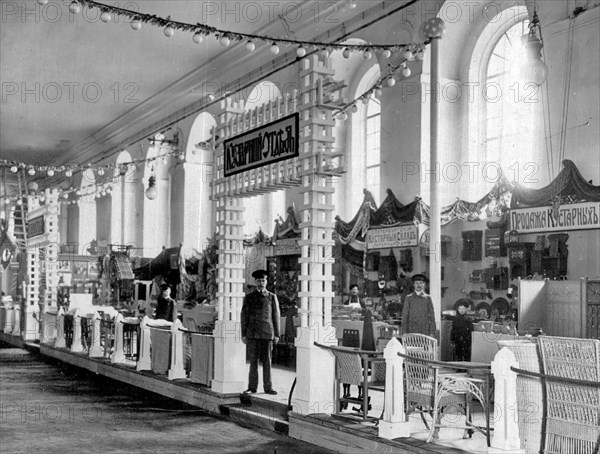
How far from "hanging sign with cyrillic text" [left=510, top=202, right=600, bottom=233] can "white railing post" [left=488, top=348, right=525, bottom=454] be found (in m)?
5.23

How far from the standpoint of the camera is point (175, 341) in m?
11.8

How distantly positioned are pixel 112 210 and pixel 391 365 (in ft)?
85.0

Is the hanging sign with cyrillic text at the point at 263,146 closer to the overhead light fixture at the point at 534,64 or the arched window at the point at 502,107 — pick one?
the overhead light fixture at the point at 534,64

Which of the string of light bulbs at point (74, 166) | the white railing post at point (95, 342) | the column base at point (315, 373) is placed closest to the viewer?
the column base at point (315, 373)

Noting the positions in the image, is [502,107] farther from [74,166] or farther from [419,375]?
[74,166]

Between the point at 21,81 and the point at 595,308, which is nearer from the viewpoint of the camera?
the point at 595,308

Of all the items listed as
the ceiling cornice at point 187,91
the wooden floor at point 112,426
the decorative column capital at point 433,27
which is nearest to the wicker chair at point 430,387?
the wooden floor at point 112,426

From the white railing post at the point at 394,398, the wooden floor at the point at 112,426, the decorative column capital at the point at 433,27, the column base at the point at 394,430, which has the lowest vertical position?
the wooden floor at the point at 112,426

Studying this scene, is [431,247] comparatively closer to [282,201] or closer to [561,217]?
[561,217]

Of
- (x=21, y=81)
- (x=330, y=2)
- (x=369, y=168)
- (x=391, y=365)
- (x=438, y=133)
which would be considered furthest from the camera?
(x=21, y=81)

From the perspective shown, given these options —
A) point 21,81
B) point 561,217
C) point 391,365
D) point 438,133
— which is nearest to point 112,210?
point 21,81

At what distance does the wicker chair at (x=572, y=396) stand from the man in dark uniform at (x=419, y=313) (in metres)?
4.49

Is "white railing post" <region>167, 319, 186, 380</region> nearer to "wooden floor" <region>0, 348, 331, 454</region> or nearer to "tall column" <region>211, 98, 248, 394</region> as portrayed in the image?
"wooden floor" <region>0, 348, 331, 454</region>

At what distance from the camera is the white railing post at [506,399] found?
604 cm
